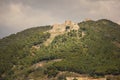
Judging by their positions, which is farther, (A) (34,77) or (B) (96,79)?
(A) (34,77)

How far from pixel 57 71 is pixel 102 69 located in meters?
28.5

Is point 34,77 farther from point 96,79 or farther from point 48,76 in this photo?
point 96,79

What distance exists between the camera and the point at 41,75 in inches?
7864

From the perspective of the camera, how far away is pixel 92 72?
19712 cm

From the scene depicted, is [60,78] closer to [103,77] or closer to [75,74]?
[75,74]

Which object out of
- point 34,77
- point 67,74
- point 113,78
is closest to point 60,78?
point 67,74

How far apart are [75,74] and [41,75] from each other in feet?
70.7

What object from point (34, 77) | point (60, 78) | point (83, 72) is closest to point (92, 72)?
point (83, 72)

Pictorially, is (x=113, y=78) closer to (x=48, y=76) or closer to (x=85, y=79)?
(x=85, y=79)

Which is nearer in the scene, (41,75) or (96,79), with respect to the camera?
(96,79)

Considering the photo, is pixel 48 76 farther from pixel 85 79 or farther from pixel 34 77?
pixel 85 79

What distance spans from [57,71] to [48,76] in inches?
272

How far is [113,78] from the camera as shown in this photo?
19412 cm

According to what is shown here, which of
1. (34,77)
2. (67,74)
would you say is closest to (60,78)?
(67,74)
